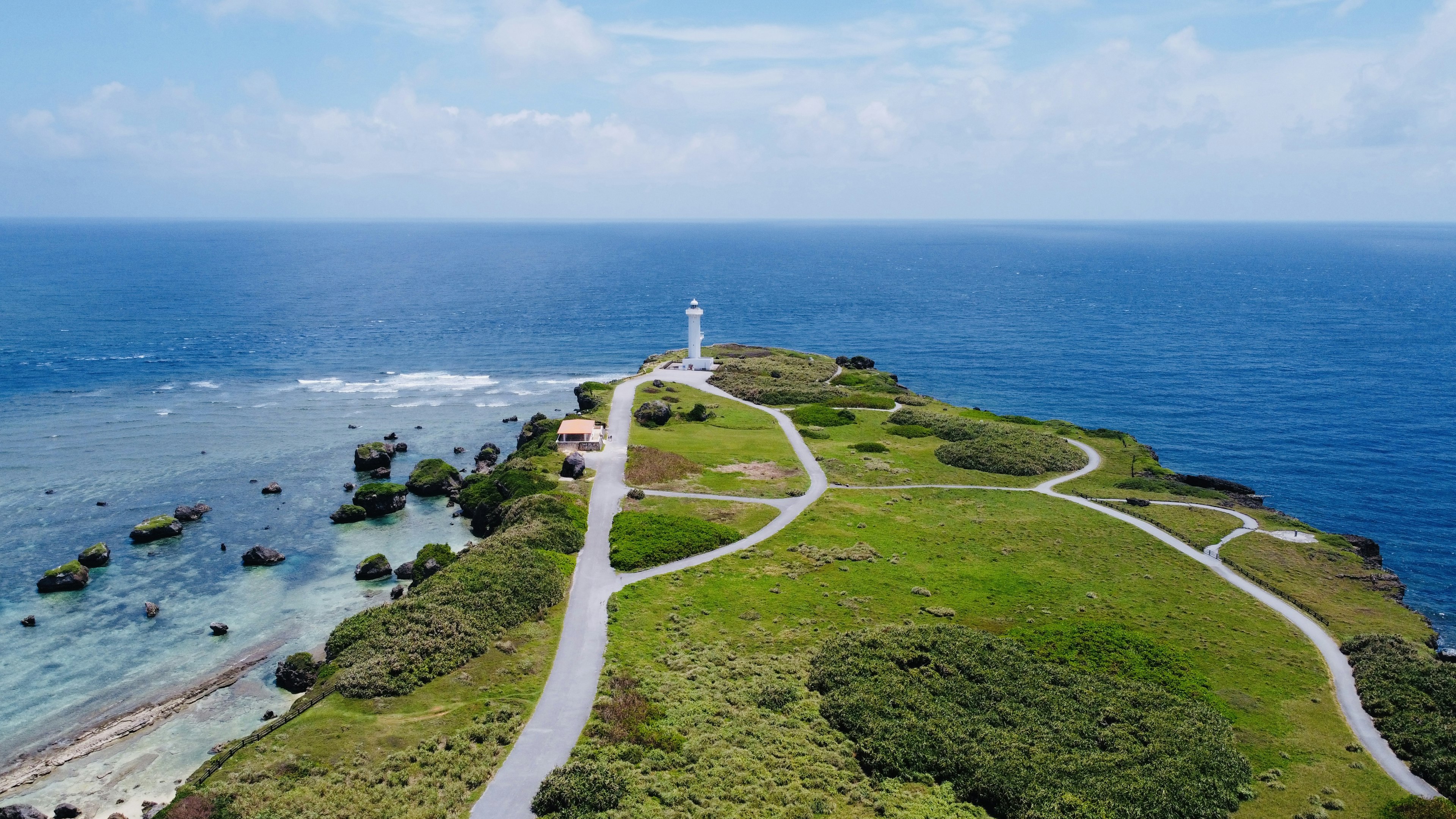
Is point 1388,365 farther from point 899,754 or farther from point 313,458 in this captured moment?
point 313,458

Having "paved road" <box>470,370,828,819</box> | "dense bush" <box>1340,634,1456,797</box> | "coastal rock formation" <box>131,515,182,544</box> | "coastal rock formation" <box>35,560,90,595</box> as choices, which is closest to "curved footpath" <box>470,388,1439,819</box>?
"paved road" <box>470,370,828,819</box>

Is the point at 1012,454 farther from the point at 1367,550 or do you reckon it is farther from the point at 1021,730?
the point at 1021,730

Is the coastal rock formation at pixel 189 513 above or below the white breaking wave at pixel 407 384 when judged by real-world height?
below

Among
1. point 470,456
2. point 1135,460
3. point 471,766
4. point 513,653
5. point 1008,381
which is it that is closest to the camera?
point 471,766

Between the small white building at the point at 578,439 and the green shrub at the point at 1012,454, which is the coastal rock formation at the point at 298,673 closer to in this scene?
the small white building at the point at 578,439

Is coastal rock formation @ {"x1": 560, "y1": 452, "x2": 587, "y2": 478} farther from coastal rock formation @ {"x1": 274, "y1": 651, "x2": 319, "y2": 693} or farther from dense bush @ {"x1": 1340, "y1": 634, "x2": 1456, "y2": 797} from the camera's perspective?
dense bush @ {"x1": 1340, "y1": 634, "x2": 1456, "y2": 797}

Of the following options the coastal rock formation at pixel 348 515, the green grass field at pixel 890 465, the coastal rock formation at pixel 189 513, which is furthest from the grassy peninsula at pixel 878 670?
the coastal rock formation at pixel 189 513

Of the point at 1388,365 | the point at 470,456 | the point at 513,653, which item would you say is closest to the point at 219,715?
the point at 513,653
